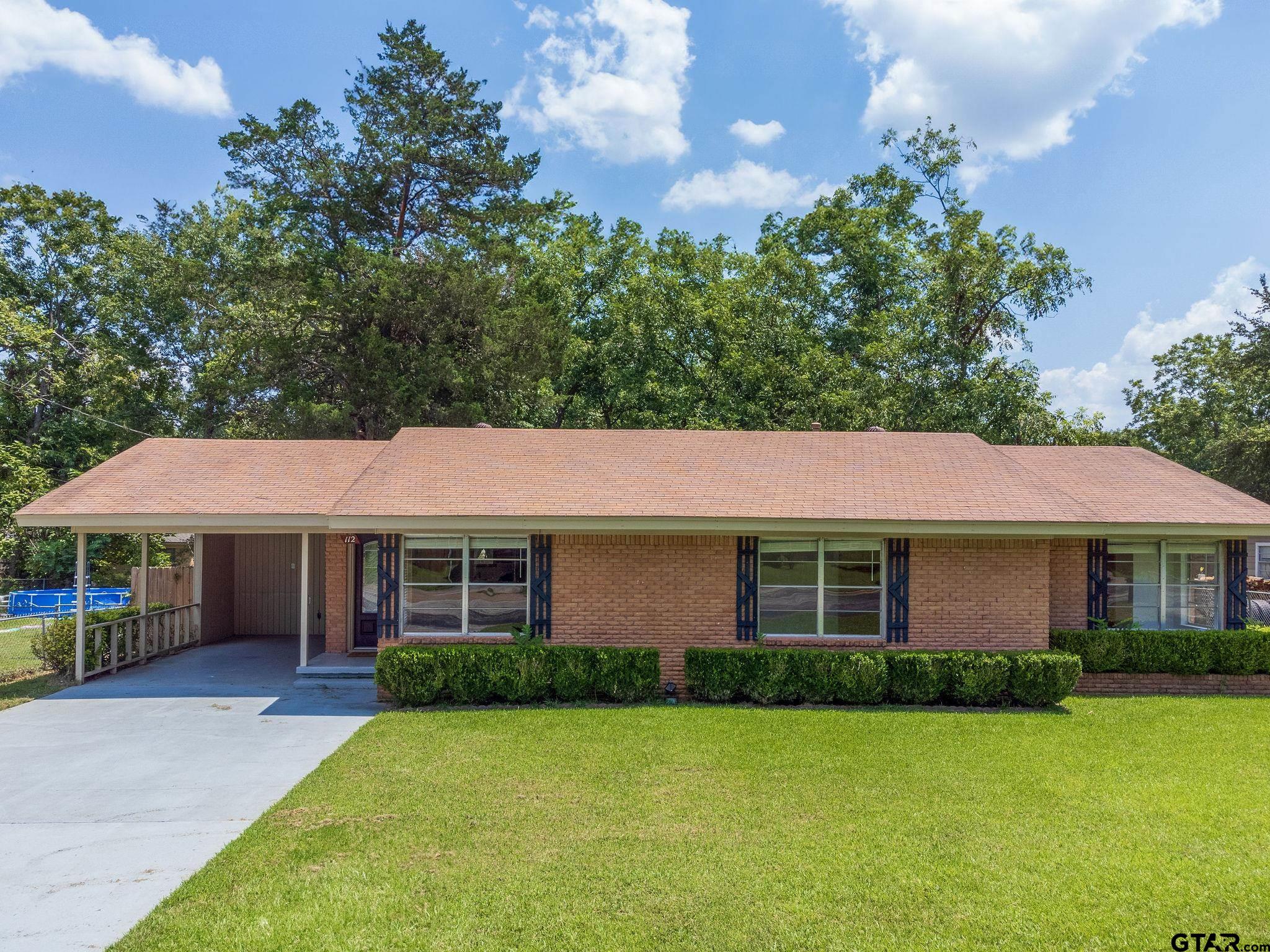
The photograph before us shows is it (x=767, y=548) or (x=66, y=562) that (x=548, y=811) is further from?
(x=66, y=562)

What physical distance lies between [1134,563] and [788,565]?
5.83m

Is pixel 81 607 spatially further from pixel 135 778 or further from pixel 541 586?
pixel 541 586

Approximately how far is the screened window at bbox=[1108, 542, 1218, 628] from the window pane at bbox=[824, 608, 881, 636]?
4.18 meters

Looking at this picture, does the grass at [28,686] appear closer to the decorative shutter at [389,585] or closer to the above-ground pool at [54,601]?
the decorative shutter at [389,585]

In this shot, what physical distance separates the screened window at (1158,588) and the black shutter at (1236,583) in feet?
0.53

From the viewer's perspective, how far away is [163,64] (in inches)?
765

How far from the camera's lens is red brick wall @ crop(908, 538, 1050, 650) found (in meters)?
11.0

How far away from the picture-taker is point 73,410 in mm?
30266

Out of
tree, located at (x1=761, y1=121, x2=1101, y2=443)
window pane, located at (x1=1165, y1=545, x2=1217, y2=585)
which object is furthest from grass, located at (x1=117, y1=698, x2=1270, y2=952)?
tree, located at (x1=761, y1=121, x2=1101, y2=443)

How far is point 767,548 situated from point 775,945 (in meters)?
7.27

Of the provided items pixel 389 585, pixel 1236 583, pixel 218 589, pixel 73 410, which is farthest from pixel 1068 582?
pixel 73 410

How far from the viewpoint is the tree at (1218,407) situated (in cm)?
2853

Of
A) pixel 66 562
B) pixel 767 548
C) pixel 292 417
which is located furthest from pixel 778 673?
pixel 66 562

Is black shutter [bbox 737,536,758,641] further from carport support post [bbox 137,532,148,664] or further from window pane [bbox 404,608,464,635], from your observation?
carport support post [bbox 137,532,148,664]
